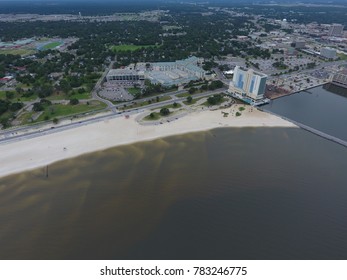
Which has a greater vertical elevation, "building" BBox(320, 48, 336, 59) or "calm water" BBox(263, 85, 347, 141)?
"building" BBox(320, 48, 336, 59)

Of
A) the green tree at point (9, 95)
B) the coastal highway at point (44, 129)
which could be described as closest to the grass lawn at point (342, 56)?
the coastal highway at point (44, 129)

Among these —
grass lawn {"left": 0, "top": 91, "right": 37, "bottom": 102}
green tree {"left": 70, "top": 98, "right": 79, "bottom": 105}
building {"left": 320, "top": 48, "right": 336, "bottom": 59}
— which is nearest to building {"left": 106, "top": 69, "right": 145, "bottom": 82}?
green tree {"left": 70, "top": 98, "right": 79, "bottom": 105}

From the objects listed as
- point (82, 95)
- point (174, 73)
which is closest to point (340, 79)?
point (174, 73)

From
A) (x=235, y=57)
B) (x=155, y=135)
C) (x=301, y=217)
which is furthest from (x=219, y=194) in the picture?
(x=235, y=57)

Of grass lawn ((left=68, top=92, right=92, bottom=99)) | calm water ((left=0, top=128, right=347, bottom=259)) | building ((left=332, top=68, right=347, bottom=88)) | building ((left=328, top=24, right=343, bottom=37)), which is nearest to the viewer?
calm water ((left=0, top=128, right=347, bottom=259))

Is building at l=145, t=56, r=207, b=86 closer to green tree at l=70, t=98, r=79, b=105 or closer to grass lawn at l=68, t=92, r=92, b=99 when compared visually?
grass lawn at l=68, t=92, r=92, b=99

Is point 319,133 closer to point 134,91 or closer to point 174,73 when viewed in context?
point 174,73

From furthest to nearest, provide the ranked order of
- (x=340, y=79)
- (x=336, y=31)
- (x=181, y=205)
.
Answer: (x=336, y=31) < (x=340, y=79) < (x=181, y=205)
